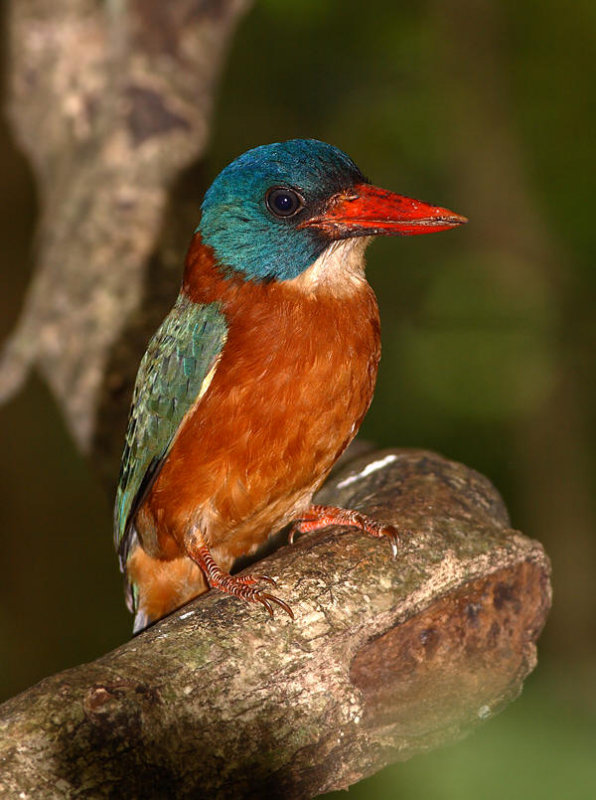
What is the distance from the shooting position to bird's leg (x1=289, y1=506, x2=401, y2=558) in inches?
108

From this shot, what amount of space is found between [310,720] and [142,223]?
9.09 feet

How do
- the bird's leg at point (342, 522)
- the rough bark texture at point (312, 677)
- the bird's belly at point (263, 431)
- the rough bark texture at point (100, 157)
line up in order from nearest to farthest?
1. the rough bark texture at point (312, 677)
2. the bird's leg at point (342, 522)
3. the bird's belly at point (263, 431)
4. the rough bark texture at point (100, 157)

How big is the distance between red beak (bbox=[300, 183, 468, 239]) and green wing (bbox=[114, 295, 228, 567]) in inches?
19.1

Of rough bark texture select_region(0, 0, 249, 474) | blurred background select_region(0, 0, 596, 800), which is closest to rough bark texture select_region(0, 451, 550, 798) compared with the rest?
rough bark texture select_region(0, 0, 249, 474)

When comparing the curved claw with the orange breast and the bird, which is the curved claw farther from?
the orange breast

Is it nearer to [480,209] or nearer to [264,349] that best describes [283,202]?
[264,349]

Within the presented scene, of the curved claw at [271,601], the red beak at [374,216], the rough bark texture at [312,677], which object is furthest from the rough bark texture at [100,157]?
the curved claw at [271,601]

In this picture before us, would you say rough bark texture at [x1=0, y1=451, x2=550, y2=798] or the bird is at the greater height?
the bird

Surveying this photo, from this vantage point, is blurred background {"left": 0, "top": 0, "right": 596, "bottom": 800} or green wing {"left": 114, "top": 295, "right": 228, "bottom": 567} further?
blurred background {"left": 0, "top": 0, "right": 596, "bottom": 800}

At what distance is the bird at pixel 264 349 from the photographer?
300 centimetres

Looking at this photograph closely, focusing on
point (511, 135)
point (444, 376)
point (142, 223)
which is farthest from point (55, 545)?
point (511, 135)

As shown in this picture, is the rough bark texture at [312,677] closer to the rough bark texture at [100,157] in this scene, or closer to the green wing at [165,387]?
the green wing at [165,387]

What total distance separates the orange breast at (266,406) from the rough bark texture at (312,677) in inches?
12.8

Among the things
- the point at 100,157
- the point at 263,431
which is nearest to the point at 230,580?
the point at 263,431
